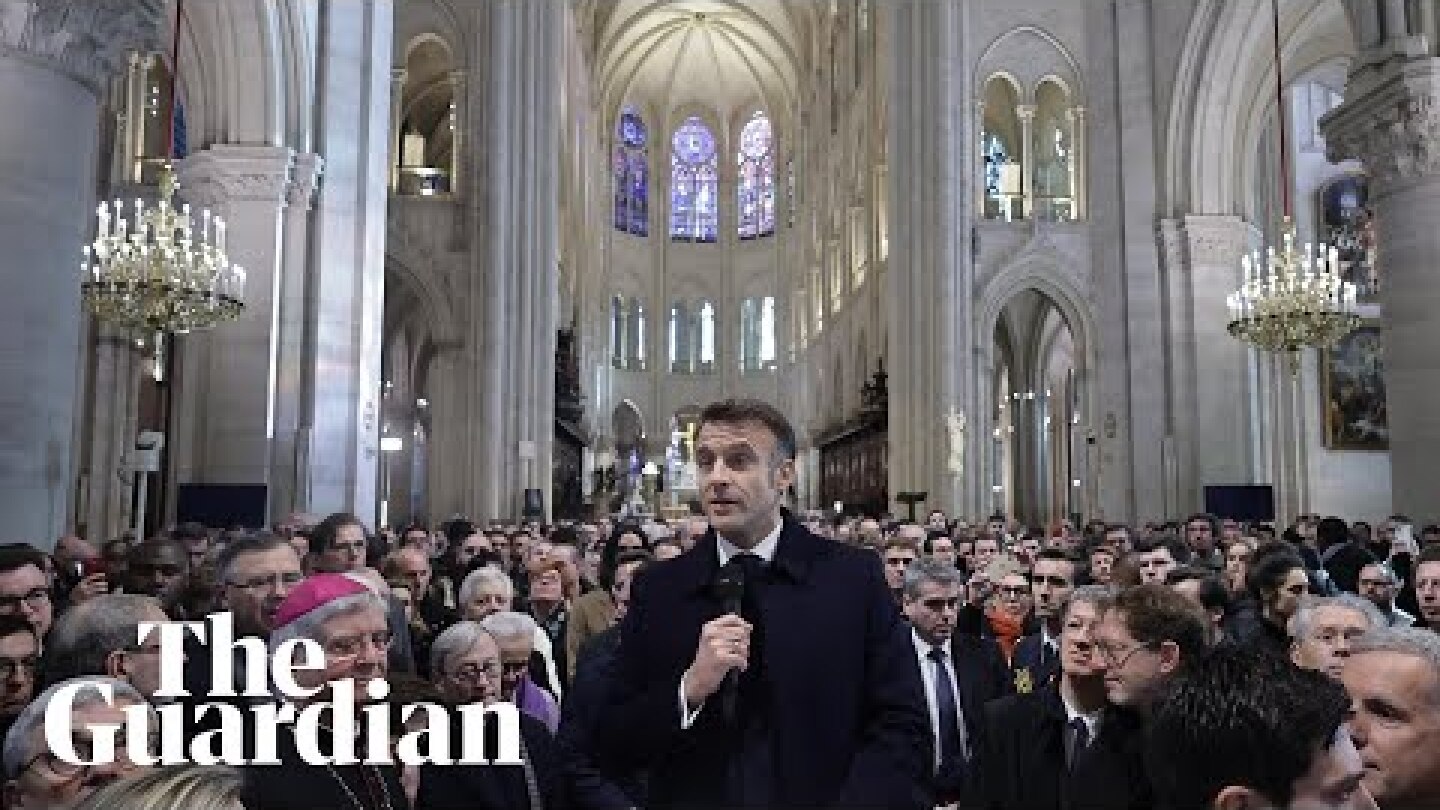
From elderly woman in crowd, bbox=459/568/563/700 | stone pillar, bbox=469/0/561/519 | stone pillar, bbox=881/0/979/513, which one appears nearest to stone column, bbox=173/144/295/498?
elderly woman in crowd, bbox=459/568/563/700

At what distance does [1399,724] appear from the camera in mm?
2719

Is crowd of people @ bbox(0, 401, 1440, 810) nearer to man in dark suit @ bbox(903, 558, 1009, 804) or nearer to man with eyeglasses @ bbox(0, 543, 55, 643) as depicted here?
man with eyeglasses @ bbox(0, 543, 55, 643)

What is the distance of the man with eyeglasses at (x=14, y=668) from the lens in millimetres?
3734

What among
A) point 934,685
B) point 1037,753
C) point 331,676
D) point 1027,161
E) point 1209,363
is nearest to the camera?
point 331,676

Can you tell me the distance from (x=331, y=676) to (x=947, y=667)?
297 centimetres

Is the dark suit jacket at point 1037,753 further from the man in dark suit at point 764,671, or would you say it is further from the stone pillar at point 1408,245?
the stone pillar at point 1408,245

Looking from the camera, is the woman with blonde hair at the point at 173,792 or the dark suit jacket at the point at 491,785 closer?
the woman with blonde hair at the point at 173,792

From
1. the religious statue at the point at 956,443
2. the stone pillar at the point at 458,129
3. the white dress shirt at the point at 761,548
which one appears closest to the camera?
the white dress shirt at the point at 761,548

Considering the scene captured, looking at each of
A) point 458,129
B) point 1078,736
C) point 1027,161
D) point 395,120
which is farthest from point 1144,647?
point 1027,161

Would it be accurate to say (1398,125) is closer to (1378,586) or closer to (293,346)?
(1378,586)

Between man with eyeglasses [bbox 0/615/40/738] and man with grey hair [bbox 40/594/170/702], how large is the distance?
0.09m

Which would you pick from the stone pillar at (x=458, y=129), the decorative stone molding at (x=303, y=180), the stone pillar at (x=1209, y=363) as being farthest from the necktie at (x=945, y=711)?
the stone pillar at (x=458, y=129)

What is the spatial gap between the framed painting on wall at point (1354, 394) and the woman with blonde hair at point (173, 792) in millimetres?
30179

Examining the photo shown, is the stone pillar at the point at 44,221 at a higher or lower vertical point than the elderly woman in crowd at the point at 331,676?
higher
